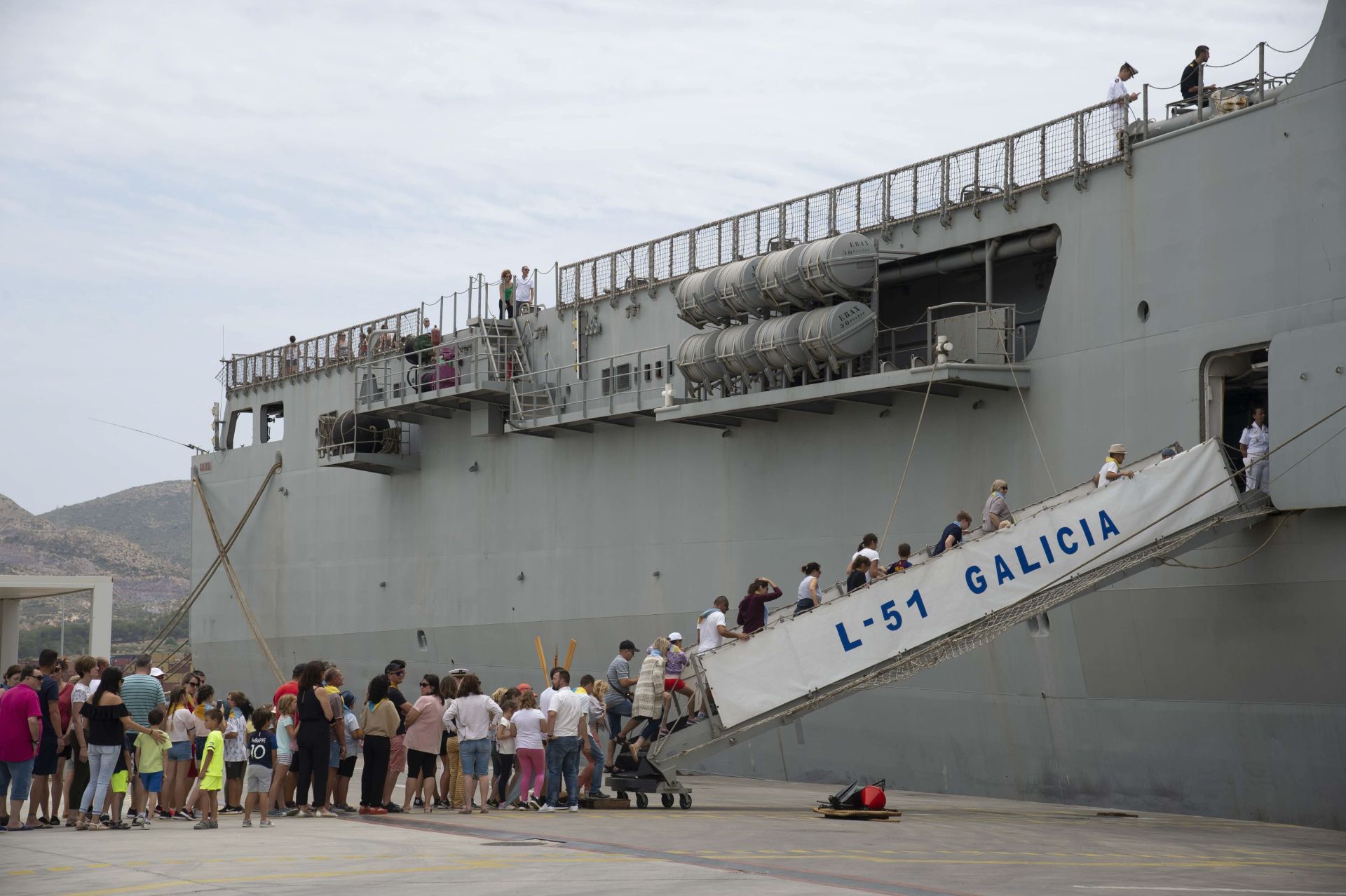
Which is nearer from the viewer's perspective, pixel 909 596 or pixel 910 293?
pixel 909 596

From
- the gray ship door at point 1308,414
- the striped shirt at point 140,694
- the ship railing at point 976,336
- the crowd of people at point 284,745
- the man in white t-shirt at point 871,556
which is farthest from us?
the ship railing at point 976,336

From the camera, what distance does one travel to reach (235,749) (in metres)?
15.4

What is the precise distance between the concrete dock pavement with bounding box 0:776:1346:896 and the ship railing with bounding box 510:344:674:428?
10249 mm

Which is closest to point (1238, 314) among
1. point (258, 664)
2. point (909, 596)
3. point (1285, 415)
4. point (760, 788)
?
point (1285, 415)

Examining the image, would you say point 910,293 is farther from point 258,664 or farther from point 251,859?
point 258,664

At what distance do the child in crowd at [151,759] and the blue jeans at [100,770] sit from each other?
30 cm

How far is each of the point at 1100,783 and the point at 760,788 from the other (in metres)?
5.19

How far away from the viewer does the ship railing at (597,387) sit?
1013 inches

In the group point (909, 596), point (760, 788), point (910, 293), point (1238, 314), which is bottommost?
point (760, 788)

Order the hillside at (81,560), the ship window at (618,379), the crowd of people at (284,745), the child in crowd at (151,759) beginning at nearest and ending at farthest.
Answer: the crowd of people at (284,745)
the child in crowd at (151,759)
the ship window at (618,379)
the hillside at (81,560)

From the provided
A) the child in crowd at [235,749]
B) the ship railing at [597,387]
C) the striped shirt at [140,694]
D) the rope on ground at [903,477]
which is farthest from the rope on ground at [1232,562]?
the striped shirt at [140,694]

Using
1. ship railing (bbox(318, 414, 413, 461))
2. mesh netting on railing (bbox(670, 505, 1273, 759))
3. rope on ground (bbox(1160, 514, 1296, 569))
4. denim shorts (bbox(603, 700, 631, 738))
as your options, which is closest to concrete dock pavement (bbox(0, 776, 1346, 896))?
mesh netting on railing (bbox(670, 505, 1273, 759))

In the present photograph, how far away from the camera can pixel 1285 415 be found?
15992mm

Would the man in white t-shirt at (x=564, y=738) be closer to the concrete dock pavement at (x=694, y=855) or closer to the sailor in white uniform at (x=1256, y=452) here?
the concrete dock pavement at (x=694, y=855)
